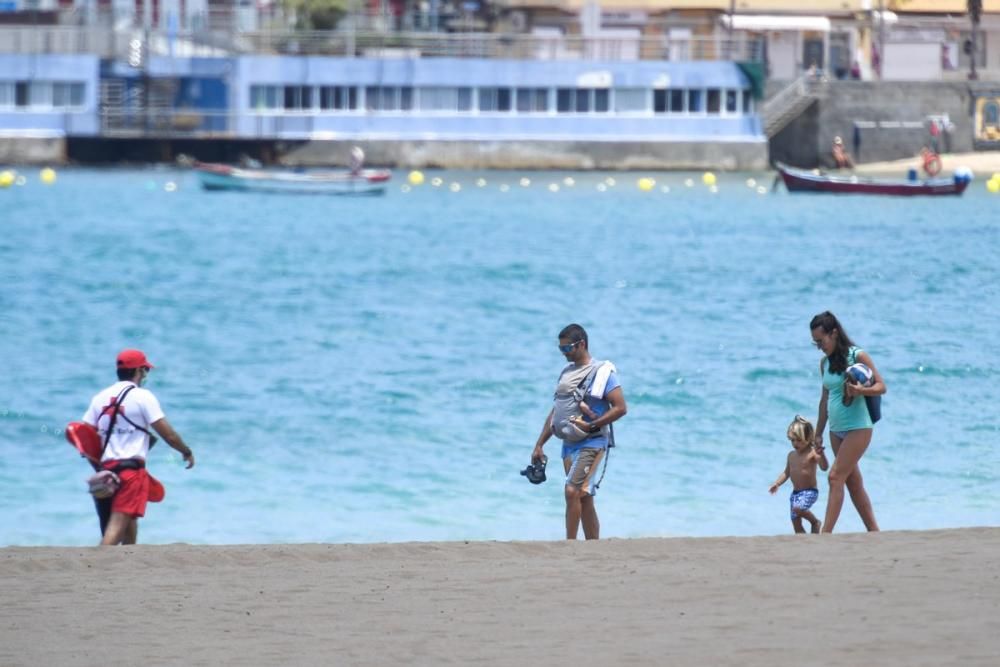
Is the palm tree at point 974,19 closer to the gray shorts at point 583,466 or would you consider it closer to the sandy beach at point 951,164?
the sandy beach at point 951,164

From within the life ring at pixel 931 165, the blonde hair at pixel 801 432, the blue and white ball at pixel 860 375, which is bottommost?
the life ring at pixel 931 165

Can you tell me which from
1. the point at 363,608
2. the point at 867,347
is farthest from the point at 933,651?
the point at 867,347

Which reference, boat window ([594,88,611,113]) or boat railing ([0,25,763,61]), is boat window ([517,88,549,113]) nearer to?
boat railing ([0,25,763,61])

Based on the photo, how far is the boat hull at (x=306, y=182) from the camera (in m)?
60.3

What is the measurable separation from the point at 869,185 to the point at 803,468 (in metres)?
46.1

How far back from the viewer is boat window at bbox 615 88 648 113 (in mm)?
73688

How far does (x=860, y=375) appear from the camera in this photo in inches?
421

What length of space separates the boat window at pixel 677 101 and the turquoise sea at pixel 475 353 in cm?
1828

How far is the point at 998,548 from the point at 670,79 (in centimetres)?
6498

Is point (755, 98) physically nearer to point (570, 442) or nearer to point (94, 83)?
point (94, 83)

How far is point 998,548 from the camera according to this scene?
32.6 ft

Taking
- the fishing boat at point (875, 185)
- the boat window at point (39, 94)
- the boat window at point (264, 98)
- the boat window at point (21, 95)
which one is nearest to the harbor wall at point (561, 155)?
the boat window at point (264, 98)

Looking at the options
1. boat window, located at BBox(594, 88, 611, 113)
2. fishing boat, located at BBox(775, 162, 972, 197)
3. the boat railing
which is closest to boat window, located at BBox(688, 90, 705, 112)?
the boat railing

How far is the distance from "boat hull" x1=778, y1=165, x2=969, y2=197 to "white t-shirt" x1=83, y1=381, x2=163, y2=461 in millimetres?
46948
